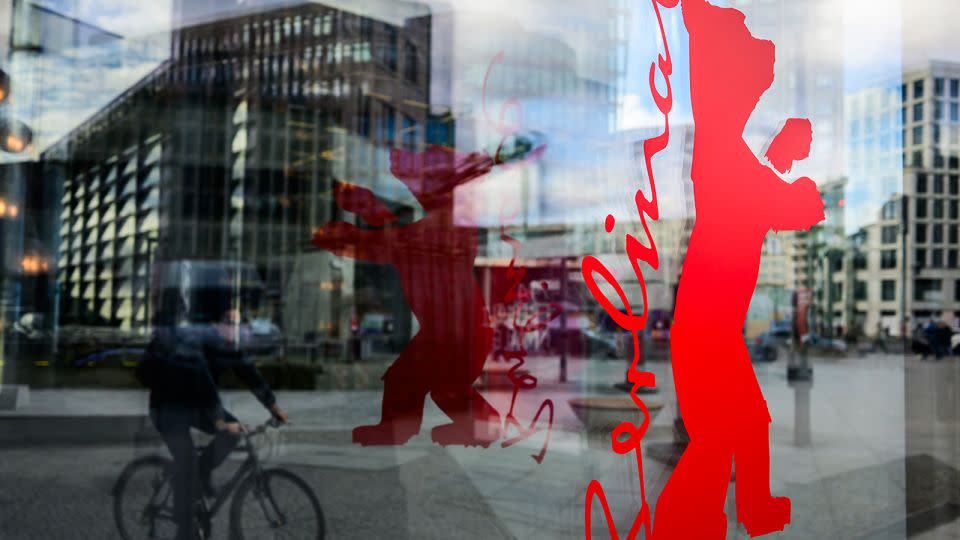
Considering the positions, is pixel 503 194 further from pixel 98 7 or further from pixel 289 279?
pixel 289 279

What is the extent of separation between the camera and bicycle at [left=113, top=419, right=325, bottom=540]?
3.99 metres

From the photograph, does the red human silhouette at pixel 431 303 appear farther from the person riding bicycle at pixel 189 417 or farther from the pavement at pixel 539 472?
the person riding bicycle at pixel 189 417

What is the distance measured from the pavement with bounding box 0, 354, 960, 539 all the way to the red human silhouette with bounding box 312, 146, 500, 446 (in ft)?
0.49

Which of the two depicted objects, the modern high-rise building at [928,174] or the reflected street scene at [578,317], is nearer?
the reflected street scene at [578,317]

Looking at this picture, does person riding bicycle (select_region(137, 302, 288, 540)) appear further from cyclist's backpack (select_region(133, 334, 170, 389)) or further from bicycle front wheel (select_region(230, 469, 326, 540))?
bicycle front wheel (select_region(230, 469, 326, 540))

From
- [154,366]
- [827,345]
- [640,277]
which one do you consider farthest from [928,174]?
[827,345]

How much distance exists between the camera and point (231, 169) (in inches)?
1209

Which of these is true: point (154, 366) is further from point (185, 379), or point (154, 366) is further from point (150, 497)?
point (150, 497)

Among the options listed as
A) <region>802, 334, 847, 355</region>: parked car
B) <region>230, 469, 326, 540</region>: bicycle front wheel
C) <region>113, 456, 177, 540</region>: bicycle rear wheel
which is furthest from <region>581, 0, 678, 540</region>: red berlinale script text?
<region>802, 334, 847, 355</region>: parked car

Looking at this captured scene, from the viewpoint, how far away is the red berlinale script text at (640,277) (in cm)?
252

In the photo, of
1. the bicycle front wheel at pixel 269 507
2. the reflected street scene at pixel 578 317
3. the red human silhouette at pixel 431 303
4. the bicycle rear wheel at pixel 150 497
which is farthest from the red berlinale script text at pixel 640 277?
the bicycle rear wheel at pixel 150 497

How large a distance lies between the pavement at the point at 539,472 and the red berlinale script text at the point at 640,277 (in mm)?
56

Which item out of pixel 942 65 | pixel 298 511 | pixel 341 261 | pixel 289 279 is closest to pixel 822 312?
pixel 341 261

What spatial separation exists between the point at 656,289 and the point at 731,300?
572 millimetres
